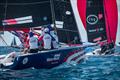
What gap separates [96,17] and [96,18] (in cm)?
7

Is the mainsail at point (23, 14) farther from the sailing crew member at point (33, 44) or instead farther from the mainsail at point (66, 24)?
the sailing crew member at point (33, 44)

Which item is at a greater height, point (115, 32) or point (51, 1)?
point (51, 1)

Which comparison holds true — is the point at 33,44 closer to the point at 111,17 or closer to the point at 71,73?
the point at 71,73

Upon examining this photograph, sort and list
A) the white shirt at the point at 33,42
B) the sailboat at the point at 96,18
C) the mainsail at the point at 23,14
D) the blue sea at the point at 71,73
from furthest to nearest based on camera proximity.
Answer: the sailboat at the point at 96,18
the mainsail at the point at 23,14
the white shirt at the point at 33,42
the blue sea at the point at 71,73

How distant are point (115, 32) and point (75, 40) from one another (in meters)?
4.00

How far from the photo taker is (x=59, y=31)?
24656 mm

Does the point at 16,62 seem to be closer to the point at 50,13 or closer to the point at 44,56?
the point at 44,56

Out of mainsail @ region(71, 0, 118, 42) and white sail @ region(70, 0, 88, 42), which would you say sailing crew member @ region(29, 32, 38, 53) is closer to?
white sail @ region(70, 0, 88, 42)

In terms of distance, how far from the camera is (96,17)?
27.8 m

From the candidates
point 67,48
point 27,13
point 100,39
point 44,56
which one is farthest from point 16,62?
point 100,39

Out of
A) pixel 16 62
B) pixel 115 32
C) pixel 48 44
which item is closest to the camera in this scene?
pixel 16 62

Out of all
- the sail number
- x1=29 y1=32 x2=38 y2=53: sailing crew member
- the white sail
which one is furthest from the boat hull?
the sail number

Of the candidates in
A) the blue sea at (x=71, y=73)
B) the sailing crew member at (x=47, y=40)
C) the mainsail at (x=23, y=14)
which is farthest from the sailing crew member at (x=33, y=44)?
the mainsail at (x=23, y=14)

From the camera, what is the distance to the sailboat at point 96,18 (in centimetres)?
2769
